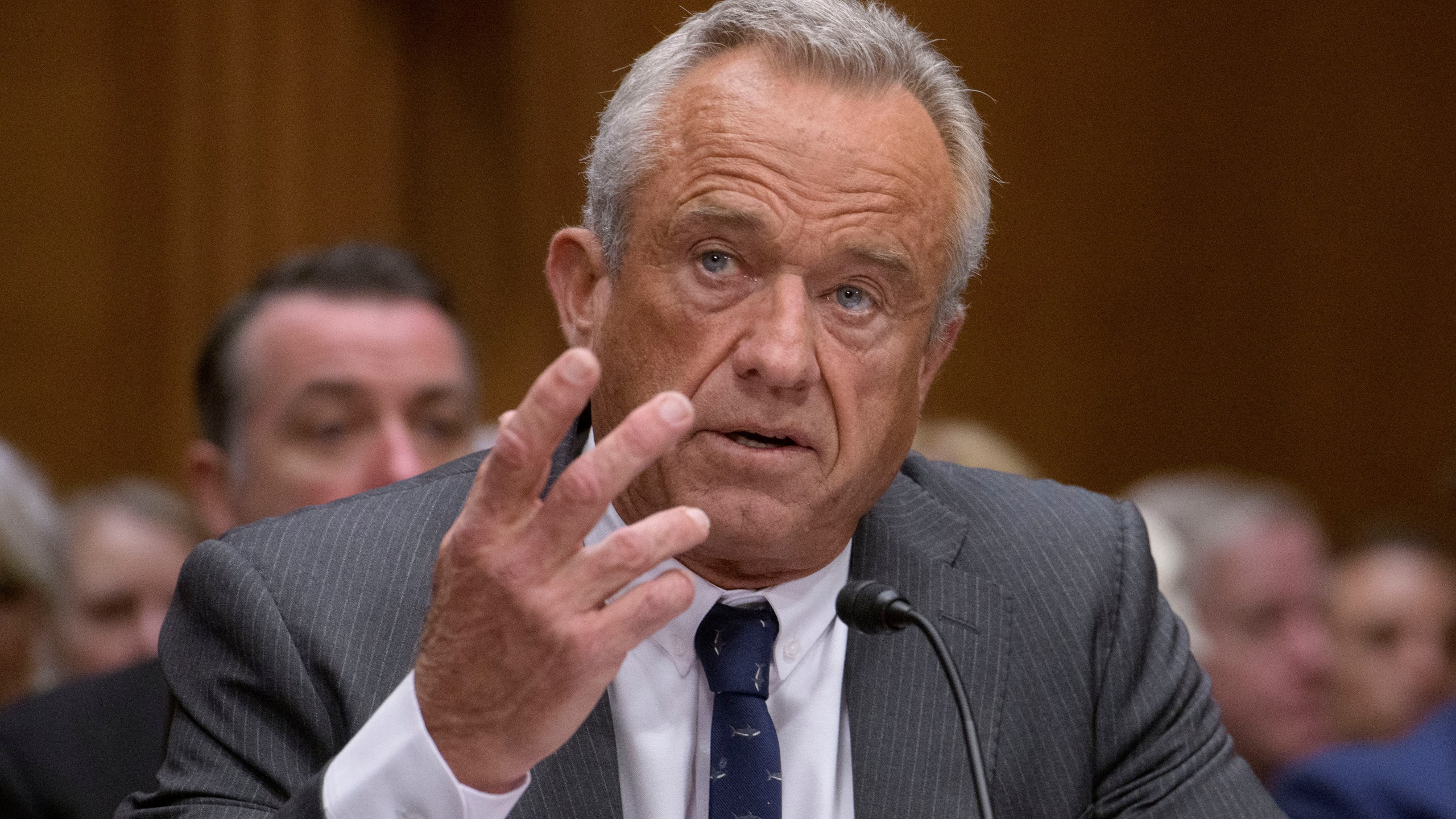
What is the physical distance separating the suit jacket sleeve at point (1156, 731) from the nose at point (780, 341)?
537 mm

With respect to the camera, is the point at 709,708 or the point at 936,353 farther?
the point at 936,353

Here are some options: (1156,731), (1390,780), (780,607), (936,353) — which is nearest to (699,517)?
(780,607)

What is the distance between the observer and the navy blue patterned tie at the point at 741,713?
163 cm

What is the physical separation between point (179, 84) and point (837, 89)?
3744 mm

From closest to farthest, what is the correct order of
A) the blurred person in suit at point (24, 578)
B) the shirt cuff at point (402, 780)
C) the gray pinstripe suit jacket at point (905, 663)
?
Answer: the shirt cuff at point (402, 780) < the gray pinstripe suit jacket at point (905, 663) < the blurred person in suit at point (24, 578)

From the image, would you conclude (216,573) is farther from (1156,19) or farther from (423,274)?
(1156,19)

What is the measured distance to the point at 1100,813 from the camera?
180cm

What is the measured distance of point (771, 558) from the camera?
5.57 feet

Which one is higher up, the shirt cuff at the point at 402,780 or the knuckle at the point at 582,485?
the knuckle at the point at 582,485

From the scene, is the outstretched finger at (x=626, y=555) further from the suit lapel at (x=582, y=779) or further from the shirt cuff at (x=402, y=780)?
the suit lapel at (x=582, y=779)

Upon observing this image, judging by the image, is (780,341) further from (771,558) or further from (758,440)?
(771,558)

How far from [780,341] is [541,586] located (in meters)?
0.44

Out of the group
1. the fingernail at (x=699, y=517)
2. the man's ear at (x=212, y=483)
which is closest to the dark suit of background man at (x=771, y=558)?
the fingernail at (x=699, y=517)

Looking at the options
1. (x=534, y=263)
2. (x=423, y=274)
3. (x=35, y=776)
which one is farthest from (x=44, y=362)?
(x=35, y=776)
